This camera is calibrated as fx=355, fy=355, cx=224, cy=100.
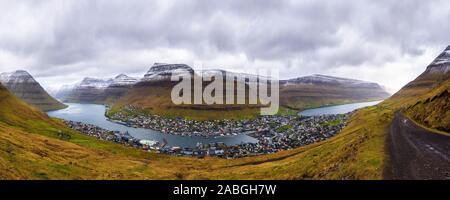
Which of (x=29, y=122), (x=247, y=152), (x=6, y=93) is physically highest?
(x=6, y=93)

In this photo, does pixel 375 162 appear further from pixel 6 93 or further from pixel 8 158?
pixel 6 93
